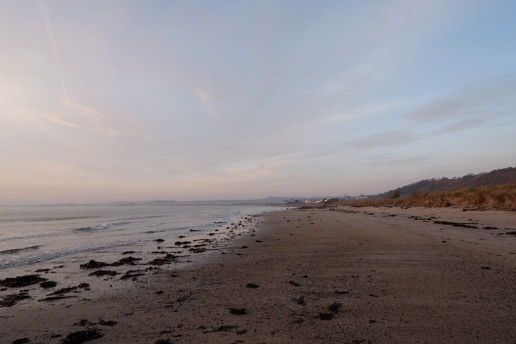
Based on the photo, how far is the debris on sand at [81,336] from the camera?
383cm

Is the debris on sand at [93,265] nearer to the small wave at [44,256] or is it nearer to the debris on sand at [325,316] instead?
the small wave at [44,256]

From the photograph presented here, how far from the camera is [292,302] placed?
4953mm

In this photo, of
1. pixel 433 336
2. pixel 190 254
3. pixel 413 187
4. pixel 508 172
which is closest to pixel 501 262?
pixel 433 336

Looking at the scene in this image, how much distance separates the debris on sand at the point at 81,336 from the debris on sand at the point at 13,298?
2.84 meters

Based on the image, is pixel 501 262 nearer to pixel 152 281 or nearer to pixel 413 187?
pixel 152 281

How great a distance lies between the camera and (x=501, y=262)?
6859mm

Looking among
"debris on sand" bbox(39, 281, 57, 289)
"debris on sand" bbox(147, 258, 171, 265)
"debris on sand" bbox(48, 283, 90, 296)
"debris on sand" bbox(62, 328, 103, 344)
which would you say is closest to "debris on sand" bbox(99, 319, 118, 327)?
"debris on sand" bbox(62, 328, 103, 344)

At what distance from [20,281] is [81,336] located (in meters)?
5.20

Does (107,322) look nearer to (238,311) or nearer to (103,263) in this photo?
(238,311)

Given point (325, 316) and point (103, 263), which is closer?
point (325, 316)

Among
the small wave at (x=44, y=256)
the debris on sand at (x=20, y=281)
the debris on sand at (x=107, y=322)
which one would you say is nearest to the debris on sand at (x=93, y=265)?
the debris on sand at (x=20, y=281)

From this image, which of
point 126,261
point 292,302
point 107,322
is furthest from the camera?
point 126,261

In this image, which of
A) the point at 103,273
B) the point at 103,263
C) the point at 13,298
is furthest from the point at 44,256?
the point at 13,298

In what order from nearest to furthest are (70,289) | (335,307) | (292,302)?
(335,307) < (292,302) < (70,289)
